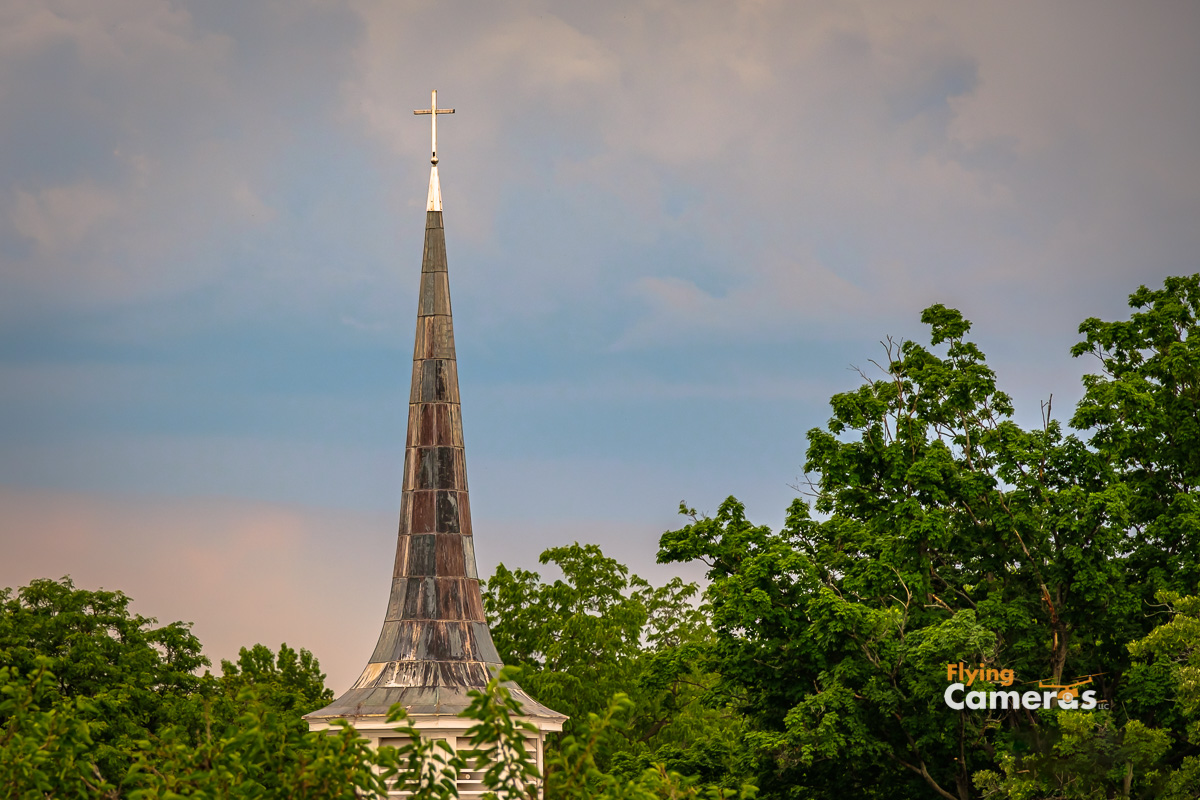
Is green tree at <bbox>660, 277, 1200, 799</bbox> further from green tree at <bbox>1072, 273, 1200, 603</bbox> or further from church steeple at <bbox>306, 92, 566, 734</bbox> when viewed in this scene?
church steeple at <bbox>306, 92, 566, 734</bbox>

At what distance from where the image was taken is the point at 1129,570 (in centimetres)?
3042

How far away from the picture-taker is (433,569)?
19.3 metres

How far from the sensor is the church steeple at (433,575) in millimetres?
18031

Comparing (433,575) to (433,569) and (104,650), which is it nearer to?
(433,569)

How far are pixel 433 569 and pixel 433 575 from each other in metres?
0.08

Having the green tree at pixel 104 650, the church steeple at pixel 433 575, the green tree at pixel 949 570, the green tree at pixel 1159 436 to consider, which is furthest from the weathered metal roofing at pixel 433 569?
the green tree at pixel 104 650

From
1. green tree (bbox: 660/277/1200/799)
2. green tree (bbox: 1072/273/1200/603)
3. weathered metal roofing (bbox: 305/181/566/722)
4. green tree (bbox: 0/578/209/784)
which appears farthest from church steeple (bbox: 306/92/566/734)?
green tree (bbox: 0/578/209/784)
